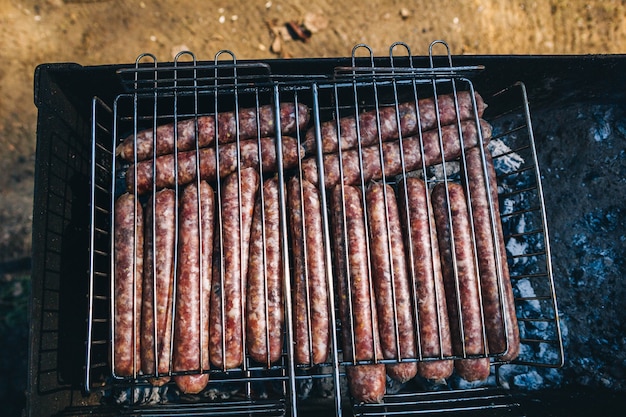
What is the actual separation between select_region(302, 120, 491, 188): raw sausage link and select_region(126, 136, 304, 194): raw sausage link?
17 centimetres

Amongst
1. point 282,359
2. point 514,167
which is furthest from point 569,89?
point 282,359

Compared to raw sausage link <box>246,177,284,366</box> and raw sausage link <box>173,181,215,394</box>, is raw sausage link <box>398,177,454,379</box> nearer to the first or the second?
raw sausage link <box>246,177,284,366</box>

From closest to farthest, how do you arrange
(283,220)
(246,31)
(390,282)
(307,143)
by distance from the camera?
1. (283,220)
2. (390,282)
3. (307,143)
4. (246,31)

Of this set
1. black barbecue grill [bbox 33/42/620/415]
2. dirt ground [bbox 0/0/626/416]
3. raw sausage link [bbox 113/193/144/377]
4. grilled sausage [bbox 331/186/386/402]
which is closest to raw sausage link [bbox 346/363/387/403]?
grilled sausage [bbox 331/186/386/402]

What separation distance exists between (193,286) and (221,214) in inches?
21.2

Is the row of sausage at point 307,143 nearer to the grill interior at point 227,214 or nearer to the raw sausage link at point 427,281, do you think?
the grill interior at point 227,214

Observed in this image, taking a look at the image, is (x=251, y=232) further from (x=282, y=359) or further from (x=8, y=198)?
(x=8, y=198)

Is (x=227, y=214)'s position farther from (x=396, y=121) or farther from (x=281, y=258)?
(x=396, y=121)

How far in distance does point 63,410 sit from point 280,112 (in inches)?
110

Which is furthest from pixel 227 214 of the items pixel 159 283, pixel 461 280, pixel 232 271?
pixel 461 280

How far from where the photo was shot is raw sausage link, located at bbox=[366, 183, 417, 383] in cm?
321

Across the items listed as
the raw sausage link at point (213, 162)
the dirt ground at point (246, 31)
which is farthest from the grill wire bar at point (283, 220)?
the dirt ground at point (246, 31)

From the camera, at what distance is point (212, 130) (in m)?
3.46

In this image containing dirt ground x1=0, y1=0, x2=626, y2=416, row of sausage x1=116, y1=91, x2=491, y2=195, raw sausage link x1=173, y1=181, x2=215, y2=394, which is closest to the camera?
raw sausage link x1=173, y1=181, x2=215, y2=394
